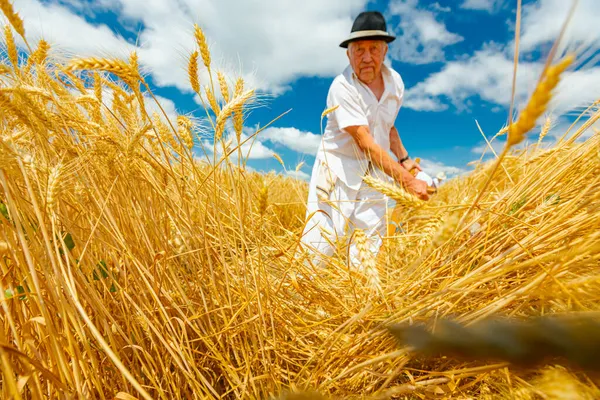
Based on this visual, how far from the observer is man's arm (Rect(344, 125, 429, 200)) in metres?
1.87

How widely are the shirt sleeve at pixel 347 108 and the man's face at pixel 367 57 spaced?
0.21m

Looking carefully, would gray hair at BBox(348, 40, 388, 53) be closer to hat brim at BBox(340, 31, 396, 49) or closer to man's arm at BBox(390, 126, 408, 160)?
hat brim at BBox(340, 31, 396, 49)

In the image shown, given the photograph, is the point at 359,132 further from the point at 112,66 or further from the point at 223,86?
the point at 112,66

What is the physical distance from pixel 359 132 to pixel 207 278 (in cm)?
124

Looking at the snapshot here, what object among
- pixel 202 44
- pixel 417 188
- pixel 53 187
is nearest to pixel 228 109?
pixel 202 44

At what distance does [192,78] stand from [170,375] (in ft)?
2.54

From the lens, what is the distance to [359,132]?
1.95 m

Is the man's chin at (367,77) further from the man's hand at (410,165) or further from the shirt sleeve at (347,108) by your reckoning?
the man's hand at (410,165)

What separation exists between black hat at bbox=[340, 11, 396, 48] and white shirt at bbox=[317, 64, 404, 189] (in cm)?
21

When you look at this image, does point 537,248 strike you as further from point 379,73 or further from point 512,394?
point 379,73

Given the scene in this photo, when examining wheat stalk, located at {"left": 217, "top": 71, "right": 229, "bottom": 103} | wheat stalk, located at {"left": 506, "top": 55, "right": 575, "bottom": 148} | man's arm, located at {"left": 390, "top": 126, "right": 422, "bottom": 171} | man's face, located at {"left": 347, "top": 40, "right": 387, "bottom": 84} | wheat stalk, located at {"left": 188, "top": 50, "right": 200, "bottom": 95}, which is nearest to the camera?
wheat stalk, located at {"left": 506, "top": 55, "right": 575, "bottom": 148}

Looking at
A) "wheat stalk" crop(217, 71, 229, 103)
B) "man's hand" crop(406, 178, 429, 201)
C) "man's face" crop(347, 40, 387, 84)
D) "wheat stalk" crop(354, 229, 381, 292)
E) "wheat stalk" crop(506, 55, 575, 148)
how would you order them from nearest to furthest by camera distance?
1. "wheat stalk" crop(506, 55, 575, 148)
2. "wheat stalk" crop(354, 229, 381, 292)
3. "wheat stalk" crop(217, 71, 229, 103)
4. "man's hand" crop(406, 178, 429, 201)
5. "man's face" crop(347, 40, 387, 84)

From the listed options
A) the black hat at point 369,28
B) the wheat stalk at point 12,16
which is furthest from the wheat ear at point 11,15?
the black hat at point 369,28

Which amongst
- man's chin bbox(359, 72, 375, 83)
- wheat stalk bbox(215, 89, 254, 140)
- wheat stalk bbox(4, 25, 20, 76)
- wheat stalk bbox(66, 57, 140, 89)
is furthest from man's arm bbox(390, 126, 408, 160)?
wheat stalk bbox(4, 25, 20, 76)
